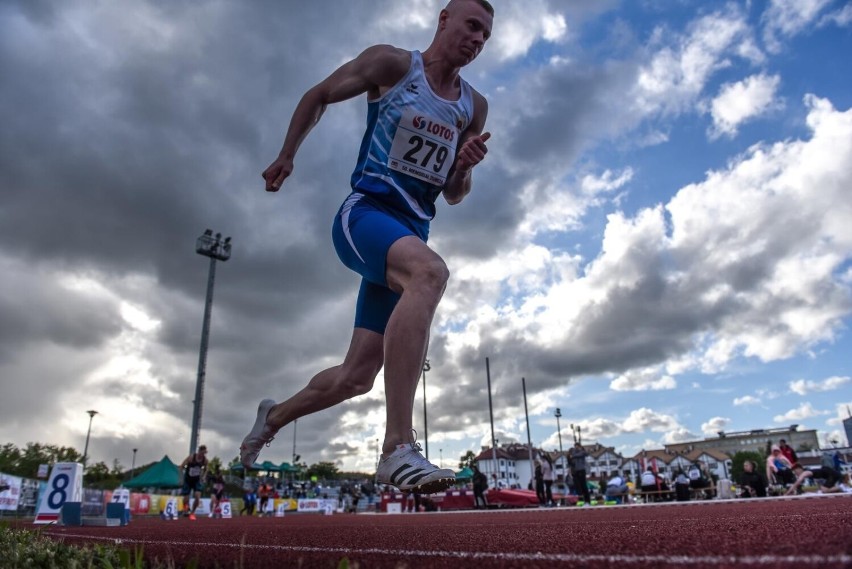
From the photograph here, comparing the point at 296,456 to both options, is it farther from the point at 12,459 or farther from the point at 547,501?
the point at 547,501

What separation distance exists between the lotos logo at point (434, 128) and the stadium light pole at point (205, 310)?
29.2m

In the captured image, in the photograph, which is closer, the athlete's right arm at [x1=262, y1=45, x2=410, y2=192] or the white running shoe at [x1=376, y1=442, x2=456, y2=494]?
the white running shoe at [x1=376, y1=442, x2=456, y2=494]

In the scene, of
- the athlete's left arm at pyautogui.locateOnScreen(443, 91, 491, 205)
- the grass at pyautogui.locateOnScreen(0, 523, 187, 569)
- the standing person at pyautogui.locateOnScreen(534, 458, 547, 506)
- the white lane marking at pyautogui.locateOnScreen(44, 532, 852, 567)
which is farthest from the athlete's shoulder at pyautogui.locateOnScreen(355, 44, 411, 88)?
the standing person at pyautogui.locateOnScreen(534, 458, 547, 506)

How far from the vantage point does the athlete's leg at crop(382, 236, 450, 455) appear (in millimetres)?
2234

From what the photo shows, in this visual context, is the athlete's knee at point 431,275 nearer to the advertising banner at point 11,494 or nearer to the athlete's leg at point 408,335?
the athlete's leg at point 408,335

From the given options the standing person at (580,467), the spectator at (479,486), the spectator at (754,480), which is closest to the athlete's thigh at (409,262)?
the spectator at (754,480)

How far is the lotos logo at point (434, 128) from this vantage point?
9.11 ft

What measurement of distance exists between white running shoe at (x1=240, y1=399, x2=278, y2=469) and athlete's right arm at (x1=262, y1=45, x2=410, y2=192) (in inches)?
48.6

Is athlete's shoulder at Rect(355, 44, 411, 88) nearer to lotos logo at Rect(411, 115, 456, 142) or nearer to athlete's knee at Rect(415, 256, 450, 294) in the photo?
lotos logo at Rect(411, 115, 456, 142)

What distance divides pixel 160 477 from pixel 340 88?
31.2 meters

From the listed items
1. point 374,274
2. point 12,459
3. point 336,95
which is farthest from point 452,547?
point 12,459

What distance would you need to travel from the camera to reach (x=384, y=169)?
274cm

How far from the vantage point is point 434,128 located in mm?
2822

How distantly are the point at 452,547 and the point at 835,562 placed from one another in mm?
1038
